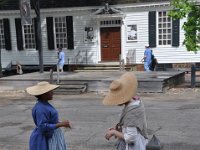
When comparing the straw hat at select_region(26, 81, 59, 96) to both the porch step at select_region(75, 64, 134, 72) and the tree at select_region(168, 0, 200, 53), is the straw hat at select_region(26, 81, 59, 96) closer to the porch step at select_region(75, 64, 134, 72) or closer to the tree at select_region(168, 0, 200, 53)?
the tree at select_region(168, 0, 200, 53)

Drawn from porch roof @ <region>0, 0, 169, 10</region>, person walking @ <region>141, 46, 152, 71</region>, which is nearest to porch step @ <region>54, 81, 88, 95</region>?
person walking @ <region>141, 46, 152, 71</region>

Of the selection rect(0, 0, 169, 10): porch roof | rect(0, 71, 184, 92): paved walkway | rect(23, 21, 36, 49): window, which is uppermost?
rect(0, 0, 169, 10): porch roof

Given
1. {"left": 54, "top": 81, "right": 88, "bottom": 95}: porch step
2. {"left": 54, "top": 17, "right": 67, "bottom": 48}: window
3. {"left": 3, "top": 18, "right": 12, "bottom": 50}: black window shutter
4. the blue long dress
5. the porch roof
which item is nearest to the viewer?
the blue long dress

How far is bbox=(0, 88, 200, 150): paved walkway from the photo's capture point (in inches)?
345

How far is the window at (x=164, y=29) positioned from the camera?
77.3ft

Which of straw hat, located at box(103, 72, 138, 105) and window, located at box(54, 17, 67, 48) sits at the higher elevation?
window, located at box(54, 17, 67, 48)

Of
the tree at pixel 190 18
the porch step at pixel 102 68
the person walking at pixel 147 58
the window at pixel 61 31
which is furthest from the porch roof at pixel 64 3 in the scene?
the tree at pixel 190 18

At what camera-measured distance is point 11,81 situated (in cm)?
1917

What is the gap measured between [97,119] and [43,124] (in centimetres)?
643

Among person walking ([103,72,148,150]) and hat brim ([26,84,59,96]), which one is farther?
hat brim ([26,84,59,96])

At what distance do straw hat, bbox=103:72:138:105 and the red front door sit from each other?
67.9ft

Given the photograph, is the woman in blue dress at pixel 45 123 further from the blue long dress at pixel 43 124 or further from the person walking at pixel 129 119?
the person walking at pixel 129 119

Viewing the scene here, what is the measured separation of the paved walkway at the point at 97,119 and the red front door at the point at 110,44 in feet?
27.4

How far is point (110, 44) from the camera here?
82.0 feet
